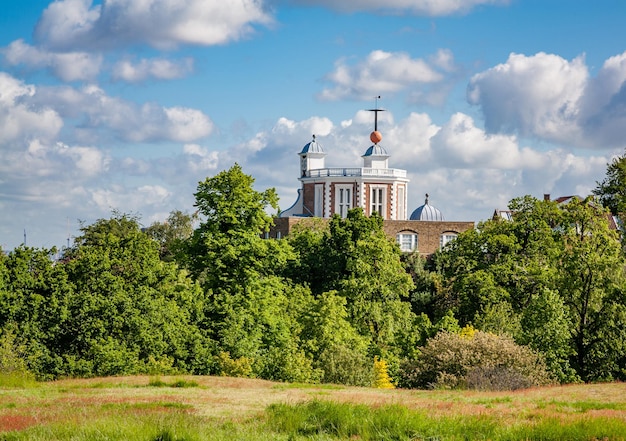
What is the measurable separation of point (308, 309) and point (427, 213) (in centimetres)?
5280

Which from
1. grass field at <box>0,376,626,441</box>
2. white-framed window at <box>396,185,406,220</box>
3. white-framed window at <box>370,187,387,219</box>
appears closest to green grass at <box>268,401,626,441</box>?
grass field at <box>0,376,626,441</box>

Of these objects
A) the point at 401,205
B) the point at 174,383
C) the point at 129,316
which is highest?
the point at 401,205

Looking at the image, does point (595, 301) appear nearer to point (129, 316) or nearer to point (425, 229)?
point (129, 316)

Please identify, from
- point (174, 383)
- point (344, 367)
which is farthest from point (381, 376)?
point (174, 383)

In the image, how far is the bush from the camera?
3722cm

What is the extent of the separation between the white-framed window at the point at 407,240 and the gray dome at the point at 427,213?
15442mm

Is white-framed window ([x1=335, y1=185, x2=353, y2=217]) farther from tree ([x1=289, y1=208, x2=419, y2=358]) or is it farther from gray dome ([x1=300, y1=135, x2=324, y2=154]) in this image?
tree ([x1=289, y1=208, x2=419, y2=358])

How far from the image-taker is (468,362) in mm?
38656

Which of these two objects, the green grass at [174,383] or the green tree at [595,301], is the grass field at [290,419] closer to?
the green grass at [174,383]

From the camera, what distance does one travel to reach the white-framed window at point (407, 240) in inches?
3371

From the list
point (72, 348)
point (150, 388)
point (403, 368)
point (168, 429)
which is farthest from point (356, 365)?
point (168, 429)

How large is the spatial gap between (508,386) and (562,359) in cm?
1470

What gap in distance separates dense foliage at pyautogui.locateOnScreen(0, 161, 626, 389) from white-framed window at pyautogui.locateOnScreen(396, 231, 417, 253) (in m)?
27.1

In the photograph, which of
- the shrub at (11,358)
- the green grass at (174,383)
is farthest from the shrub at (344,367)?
the green grass at (174,383)
